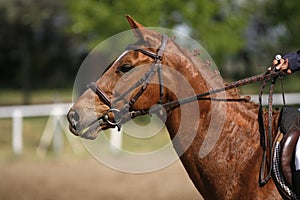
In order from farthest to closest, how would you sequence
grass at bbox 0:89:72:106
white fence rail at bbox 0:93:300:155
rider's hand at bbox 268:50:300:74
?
grass at bbox 0:89:72:106 < white fence rail at bbox 0:93:300:155 < rider's hand at bbox 268:50:300:74

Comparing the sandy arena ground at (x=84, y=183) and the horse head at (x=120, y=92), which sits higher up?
the horse head at (x=120, y=92)

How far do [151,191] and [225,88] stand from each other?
643cm

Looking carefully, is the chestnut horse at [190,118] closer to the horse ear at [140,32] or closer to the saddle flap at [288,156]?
the horse ear at [140,32]

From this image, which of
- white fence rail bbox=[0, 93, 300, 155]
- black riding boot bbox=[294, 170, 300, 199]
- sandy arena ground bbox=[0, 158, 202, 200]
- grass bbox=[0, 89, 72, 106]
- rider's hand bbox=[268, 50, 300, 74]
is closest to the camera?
black riding boot bbox=[294, 170, 300, 199]

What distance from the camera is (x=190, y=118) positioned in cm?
412

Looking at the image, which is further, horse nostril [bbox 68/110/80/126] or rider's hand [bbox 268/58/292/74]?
rider's hand [bbox 268/58/292/74]

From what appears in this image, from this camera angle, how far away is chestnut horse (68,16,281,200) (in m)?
4.03

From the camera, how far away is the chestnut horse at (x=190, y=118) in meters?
4.03

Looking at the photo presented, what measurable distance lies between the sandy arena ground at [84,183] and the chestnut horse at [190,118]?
5.46 metres

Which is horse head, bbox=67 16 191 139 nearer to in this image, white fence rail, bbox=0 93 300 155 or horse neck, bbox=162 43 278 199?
horse neck, bbox=162 43 278 199

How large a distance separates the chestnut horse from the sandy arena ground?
546cm

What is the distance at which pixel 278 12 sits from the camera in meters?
20.2

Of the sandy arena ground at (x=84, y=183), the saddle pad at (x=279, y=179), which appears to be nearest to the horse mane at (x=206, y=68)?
the saddle pad at (x=279, y=179)

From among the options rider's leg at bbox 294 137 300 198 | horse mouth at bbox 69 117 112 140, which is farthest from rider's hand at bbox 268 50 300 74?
horse mouth at bbox 69 117 112 140
